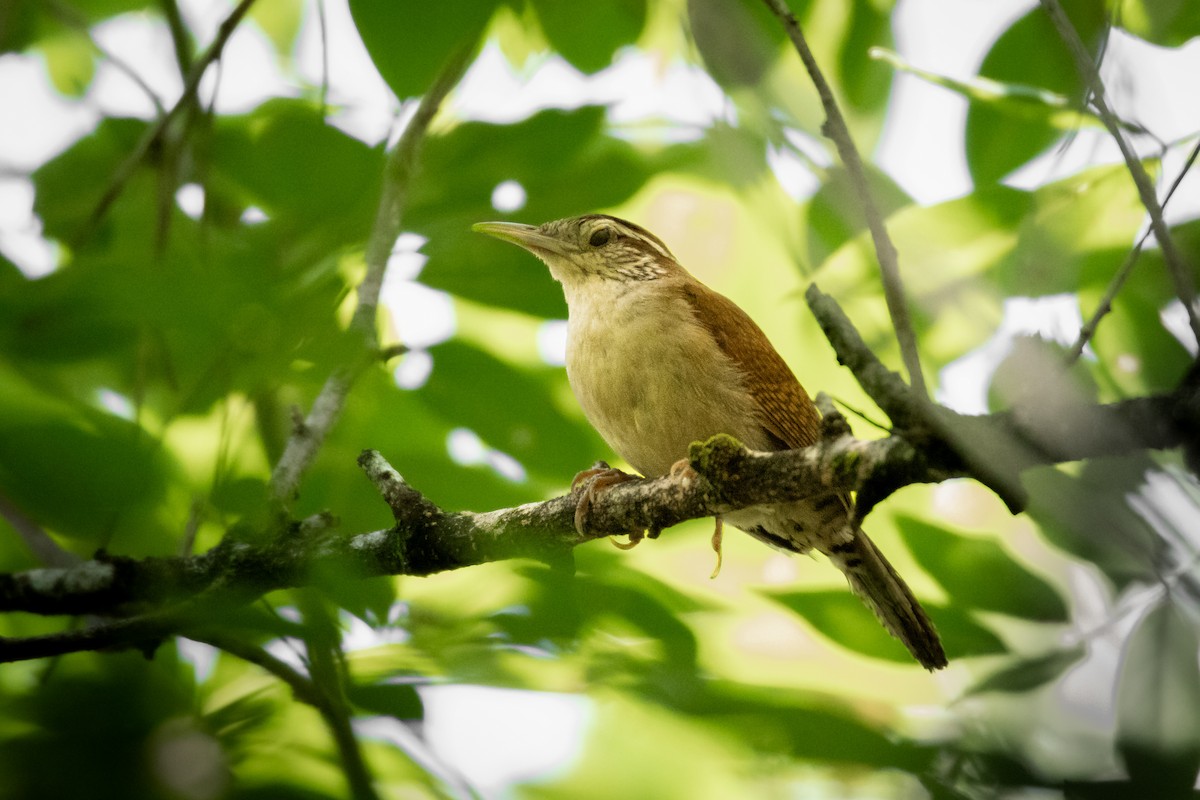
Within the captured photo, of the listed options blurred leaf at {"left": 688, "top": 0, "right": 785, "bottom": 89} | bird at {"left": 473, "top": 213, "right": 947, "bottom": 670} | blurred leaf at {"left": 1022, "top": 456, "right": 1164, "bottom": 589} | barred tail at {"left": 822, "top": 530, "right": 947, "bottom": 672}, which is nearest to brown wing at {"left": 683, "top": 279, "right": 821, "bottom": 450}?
bird at {"left": 473, "top": 213, "right": 947, "bottom": 670}

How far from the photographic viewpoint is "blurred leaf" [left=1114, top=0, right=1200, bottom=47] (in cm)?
169

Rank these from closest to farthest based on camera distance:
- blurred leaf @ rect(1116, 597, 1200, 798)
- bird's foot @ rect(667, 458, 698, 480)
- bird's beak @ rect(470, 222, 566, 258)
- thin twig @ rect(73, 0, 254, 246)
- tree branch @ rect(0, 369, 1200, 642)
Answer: blurred leaf @ rect(1116, 597, 1200, 798), tree branch @ rect(0, 369, 1200, 642), bird's foot @ rect(667, 458, 698, 480), thin twig @ rect(73, 0, 254, 246), bird's beak @ rect(470, 222, 566, 258)

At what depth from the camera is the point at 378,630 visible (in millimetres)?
1832

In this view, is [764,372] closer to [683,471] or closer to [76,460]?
[683,471]

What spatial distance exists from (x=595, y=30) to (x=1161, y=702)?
2.21 m

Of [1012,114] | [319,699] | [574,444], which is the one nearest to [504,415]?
[574,444]

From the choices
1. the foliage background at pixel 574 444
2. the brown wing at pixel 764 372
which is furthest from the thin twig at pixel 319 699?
the brown wing at pixel 764 372

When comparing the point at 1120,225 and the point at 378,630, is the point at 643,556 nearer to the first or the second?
the point at 378,630

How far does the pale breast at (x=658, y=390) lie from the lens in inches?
129

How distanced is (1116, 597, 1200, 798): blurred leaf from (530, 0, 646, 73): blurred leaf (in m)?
2.07

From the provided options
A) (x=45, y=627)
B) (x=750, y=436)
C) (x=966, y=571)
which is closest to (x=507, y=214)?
(x=750, y=436)

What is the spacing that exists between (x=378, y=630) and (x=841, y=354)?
0.97 meters

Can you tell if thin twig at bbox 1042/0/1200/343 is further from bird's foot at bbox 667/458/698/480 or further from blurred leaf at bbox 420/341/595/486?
blurred leaf at bbox 420/341/595/486

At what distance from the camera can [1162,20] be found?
173 cm
